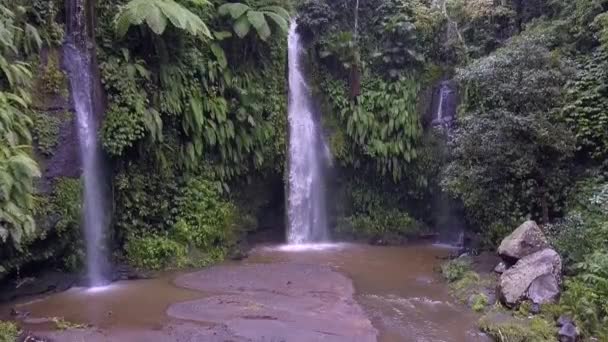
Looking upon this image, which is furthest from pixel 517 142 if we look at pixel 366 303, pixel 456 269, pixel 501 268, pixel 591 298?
pixel 366 303

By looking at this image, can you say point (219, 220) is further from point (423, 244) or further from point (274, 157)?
point (423, 244)

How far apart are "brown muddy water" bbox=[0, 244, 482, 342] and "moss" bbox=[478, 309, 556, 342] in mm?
272

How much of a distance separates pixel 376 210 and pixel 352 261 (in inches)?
133

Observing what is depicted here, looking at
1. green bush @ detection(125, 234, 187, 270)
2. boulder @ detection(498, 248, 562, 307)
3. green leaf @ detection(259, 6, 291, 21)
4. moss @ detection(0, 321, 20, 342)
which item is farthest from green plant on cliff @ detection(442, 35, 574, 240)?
moss @ detection(0, 321, 20, 342)

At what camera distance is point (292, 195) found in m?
16.5

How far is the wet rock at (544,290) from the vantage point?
9695 millimetres

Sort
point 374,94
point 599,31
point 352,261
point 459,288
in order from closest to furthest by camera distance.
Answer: point 459,288
point 599,31
point 352,261
point 374,94

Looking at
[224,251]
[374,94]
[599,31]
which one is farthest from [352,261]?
[599,31]

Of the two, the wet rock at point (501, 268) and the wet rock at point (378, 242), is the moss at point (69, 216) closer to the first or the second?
the wet rock at point (378, 242)

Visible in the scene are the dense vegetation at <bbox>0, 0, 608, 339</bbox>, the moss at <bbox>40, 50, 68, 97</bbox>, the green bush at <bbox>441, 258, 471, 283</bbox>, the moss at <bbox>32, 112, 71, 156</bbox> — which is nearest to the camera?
the dense vegetation at <bbox>0, 0, 608, 339</bbox>

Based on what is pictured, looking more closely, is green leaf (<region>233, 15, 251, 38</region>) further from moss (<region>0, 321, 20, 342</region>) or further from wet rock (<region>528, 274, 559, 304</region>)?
wet rock (<region>528, 274, 559, 304</region>)

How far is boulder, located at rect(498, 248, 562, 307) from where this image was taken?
32.7 feet

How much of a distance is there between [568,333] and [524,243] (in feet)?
8.77

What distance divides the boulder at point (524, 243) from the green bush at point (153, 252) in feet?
22.8
